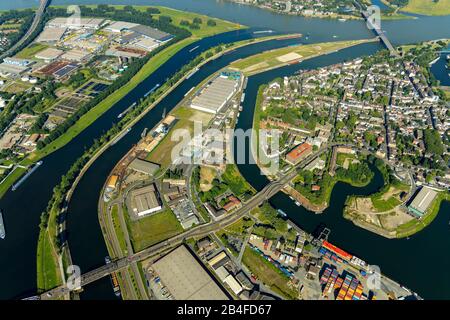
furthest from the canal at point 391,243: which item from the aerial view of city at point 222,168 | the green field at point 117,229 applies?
the green field at point 117,229

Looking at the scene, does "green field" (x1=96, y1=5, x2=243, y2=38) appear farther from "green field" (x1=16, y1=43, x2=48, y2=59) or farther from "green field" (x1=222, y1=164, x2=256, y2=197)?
"green field" (x1=222, y1=164, x2=256, y2=197)

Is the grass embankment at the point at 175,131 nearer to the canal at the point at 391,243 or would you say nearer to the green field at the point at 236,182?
the green field at the point at 236,182

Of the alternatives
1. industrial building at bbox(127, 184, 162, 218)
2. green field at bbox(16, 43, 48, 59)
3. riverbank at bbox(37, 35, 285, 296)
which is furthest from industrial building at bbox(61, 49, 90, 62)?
industrial building at bbox(127, 184, 162, 218)

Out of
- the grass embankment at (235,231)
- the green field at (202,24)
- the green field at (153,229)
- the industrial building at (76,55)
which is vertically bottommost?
the green field at (153,229)

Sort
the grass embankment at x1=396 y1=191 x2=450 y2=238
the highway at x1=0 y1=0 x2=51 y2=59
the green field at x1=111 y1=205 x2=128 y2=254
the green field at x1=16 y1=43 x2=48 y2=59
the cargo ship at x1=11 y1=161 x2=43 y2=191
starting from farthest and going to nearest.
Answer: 1. the highway at x1=0 y1=0 x2=51 y2=59
2. the green field at x1=16 y1=43 x2=48 y2=59
3. the cargo ship at x1=11 y1=161 x2=43 y2=191
4. the grass embankment at x1=396 y1=191 x2=450 y2=238
5. the green field at x1=111 y1=205 x2=128 y2=254

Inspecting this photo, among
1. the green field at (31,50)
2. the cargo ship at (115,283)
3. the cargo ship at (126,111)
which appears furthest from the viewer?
the green field at (31,50)

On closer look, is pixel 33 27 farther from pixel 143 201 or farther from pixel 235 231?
pixel 235 231

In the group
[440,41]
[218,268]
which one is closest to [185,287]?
[218,268]
